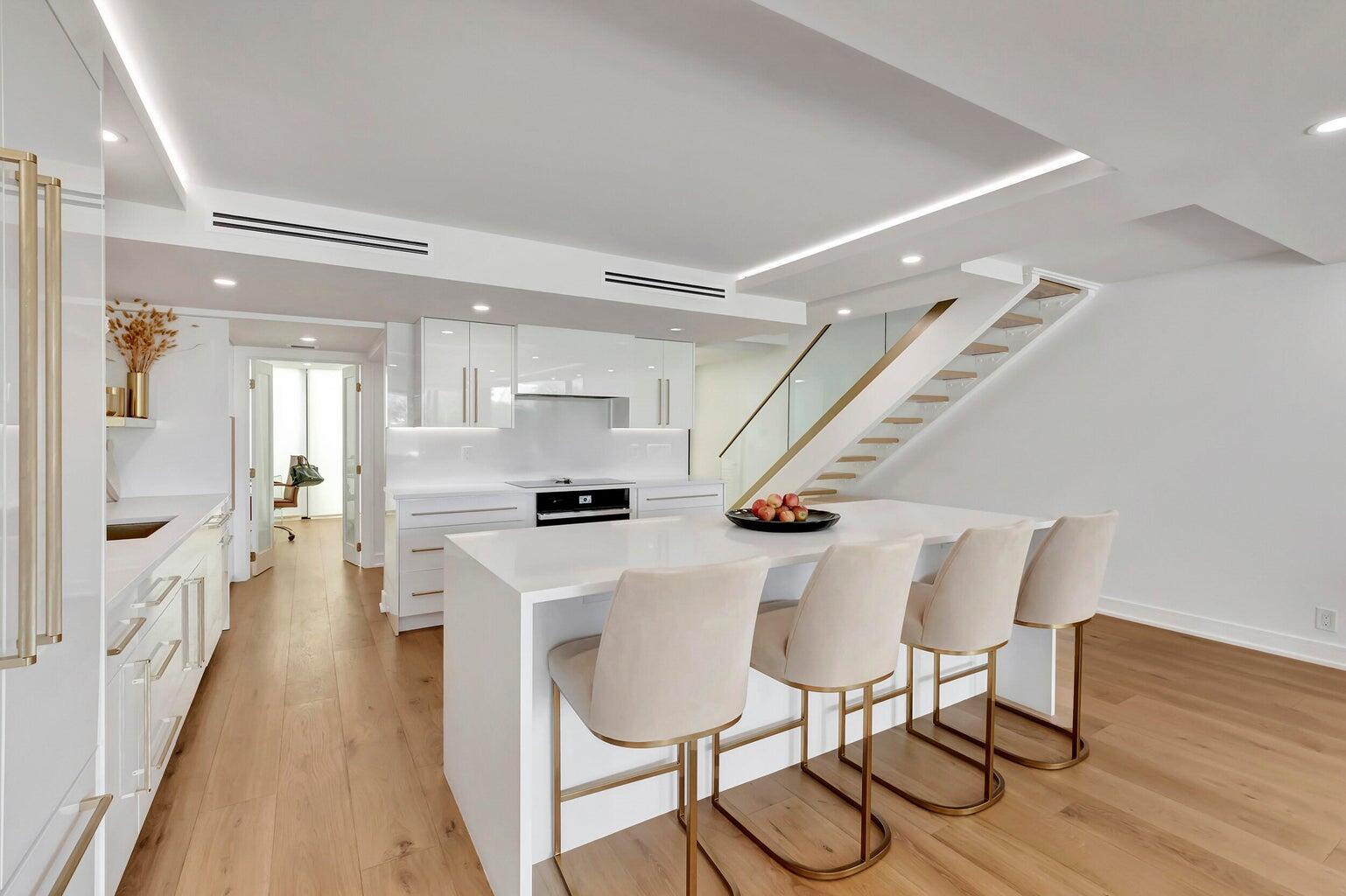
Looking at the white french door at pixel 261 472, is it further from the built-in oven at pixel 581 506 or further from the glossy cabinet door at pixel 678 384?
the glossy cabinet door at pixel 678 384

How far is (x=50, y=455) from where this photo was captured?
2.99ft

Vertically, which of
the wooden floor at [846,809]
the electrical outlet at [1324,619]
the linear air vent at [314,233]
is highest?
the linear air vent at [314,233]

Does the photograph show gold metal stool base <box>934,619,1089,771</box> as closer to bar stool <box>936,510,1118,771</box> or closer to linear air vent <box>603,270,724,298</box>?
bar stool <box>936,510,1118,771</box>

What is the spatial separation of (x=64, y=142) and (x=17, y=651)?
854mm

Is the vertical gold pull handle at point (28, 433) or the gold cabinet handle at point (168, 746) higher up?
the vertical gold pull handle at point (28, 433)

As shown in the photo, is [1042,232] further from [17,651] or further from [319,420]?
A: [319,420]

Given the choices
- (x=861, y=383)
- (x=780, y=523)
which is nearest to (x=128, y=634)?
(x=780, y=523)

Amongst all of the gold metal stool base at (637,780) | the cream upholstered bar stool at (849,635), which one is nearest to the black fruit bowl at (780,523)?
the cream upholstered bar stool at (849,635)

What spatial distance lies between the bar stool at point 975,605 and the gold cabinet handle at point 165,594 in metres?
2.48

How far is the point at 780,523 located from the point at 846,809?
1.04m

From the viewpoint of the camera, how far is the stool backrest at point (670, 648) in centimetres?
154

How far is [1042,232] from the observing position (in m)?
3.02

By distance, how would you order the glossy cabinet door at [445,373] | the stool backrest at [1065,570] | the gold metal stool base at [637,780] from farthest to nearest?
the glossy cabinet door at [445,373]
the stool backrest at [1065,570]
the gold metal stool base at [637,780]

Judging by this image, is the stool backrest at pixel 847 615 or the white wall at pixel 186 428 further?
the white wall at pixel 186 428
